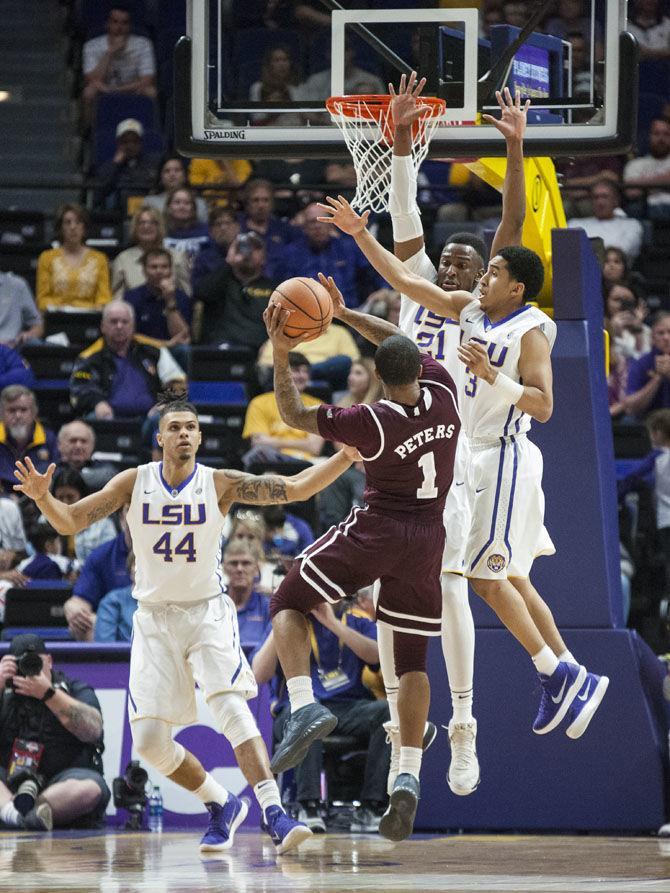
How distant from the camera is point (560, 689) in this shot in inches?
299

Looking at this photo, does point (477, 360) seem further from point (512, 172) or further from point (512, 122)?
point (512, 122)

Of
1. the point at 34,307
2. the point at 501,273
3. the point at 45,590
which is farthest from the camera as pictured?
the point at 34,307

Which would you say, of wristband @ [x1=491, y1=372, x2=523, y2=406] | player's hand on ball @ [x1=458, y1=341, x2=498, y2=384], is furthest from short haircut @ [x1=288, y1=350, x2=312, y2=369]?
player's hand on ball @ [x1=458, y1=341, x2=498, y2=384]

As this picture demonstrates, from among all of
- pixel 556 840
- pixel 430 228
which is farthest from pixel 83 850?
pixel 430 228

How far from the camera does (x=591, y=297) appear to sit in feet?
30.1

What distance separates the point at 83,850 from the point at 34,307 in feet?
22.3

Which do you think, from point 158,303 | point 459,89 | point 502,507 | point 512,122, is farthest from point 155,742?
point 158,303

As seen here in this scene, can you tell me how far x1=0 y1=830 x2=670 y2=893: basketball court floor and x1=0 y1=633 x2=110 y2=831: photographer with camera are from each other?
33 cm

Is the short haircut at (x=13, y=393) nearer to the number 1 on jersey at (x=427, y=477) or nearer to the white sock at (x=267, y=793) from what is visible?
the white sock at (x=267, y=793)

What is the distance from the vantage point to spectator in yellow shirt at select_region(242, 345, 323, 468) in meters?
11.9

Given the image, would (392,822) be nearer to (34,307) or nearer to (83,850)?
(83,850)

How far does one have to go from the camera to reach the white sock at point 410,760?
23.5 feet

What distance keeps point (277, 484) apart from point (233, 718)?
1181mm

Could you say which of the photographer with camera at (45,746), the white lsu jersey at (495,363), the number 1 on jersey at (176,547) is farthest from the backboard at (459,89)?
the photographer with camera at (45,746)
